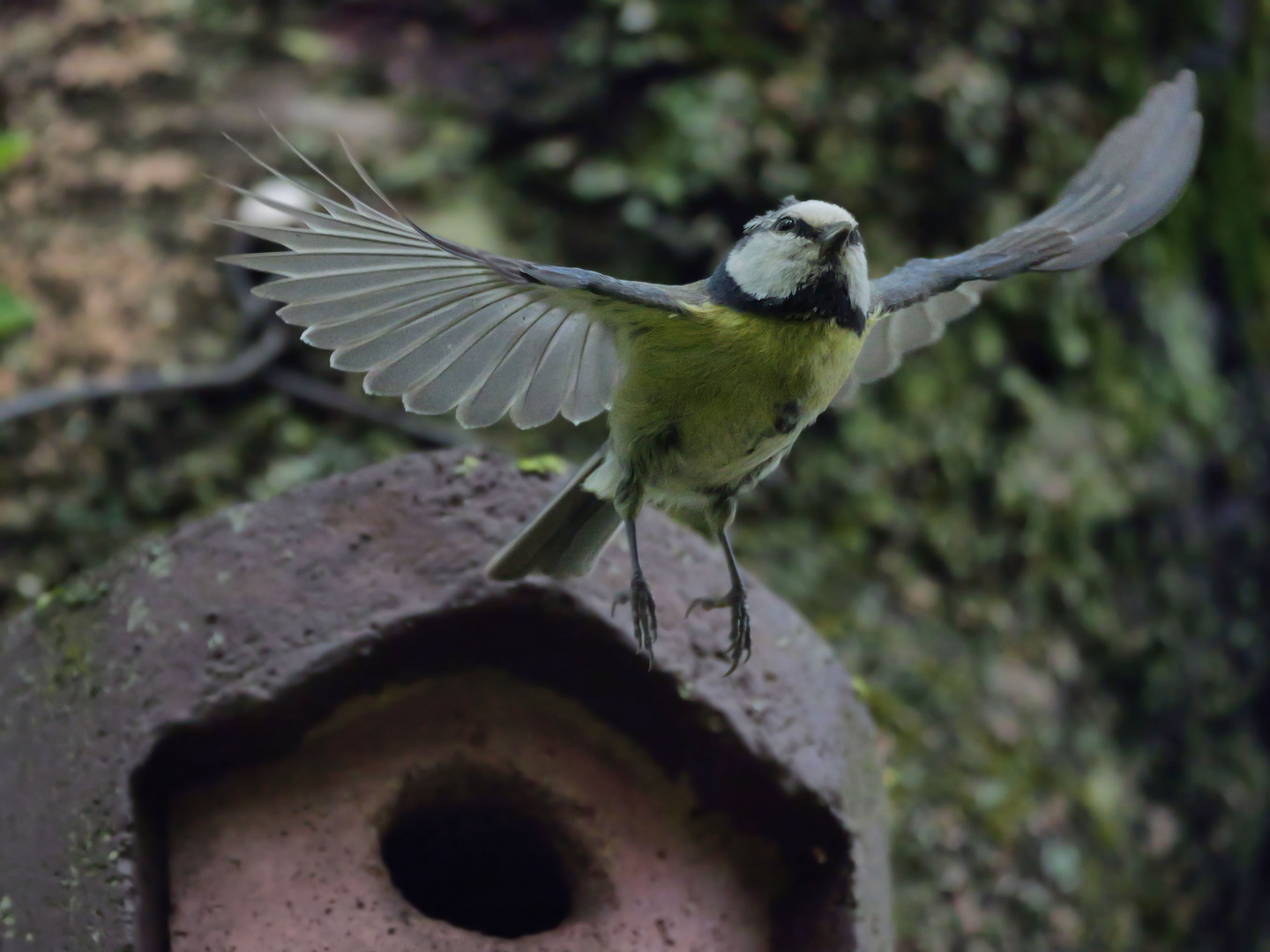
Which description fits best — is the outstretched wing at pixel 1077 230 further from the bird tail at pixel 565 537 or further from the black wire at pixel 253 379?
the black wire at pixel 253 379

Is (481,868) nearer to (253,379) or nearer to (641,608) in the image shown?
(641,608)

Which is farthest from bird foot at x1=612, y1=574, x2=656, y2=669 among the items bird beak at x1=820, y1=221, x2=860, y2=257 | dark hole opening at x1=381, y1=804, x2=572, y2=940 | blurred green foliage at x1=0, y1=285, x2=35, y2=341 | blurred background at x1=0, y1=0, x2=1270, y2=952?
blurred green foliage at x1=0, y1=285, x2=35, y2=341

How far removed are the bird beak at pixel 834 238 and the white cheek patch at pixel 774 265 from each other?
2cm

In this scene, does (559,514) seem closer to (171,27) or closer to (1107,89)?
(171,27)

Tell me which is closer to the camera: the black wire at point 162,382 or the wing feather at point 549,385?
the wing feather at point 549,385

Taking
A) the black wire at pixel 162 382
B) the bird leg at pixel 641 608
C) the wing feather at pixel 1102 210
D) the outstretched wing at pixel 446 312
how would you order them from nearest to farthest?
the outstretched wing at pixel 446 312 → the bird leg at pixel 641 608 → the wing feather at pixel 1102 210 → the black wire at pixel 162 382

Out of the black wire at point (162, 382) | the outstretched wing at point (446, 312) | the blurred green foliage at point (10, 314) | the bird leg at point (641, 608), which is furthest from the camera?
the black wire at point (162, 382)

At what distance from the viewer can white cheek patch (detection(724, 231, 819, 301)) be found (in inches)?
74.4

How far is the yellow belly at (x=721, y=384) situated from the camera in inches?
73.6

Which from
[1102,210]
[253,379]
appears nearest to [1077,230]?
[1102,210]

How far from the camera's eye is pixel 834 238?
72.7 inches

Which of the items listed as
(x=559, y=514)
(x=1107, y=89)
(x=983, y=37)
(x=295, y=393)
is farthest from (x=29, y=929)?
(x=1107, y=89)

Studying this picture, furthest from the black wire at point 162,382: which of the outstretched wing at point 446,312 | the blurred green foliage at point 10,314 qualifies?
the outstretched wing at point 446,312

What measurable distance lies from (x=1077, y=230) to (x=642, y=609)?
37.3 inches
